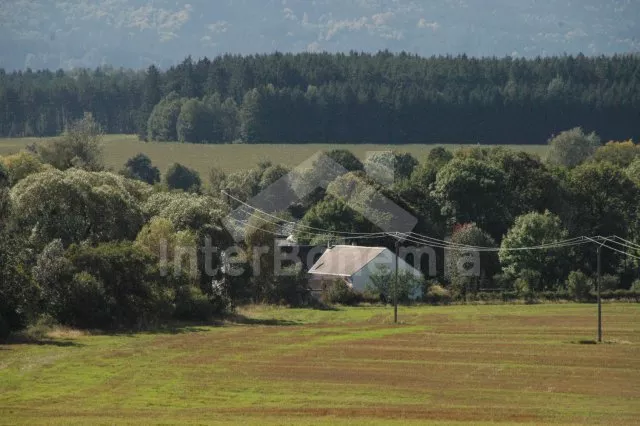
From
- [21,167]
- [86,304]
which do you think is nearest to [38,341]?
[86,304]

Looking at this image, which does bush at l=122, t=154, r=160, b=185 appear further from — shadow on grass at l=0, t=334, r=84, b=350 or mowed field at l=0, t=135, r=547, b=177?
shadow on grass at l=0, t=334, r=84, b=350

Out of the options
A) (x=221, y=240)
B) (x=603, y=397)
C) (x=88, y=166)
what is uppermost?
(x=88, y=166)

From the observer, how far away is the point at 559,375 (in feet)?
163

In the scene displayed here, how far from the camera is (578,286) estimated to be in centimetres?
8931

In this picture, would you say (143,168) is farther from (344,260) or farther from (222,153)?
(344,260)

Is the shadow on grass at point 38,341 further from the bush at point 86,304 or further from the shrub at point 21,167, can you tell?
the shrub at point 21,167

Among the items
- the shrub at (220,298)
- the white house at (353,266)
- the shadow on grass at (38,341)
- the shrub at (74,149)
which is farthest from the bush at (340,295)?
the shrub at (74,149)

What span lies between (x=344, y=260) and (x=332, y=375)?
151 ft

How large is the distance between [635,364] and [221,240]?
35725 mm

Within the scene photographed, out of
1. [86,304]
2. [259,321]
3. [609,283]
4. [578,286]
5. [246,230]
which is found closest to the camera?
[86,304]

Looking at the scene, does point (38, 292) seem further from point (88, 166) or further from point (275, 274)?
point (88, 166)

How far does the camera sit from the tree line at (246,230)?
65.9 metres

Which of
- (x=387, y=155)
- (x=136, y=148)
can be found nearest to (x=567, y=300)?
(x=387, y=155)

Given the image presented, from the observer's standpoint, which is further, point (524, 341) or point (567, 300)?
point (567, 300)
